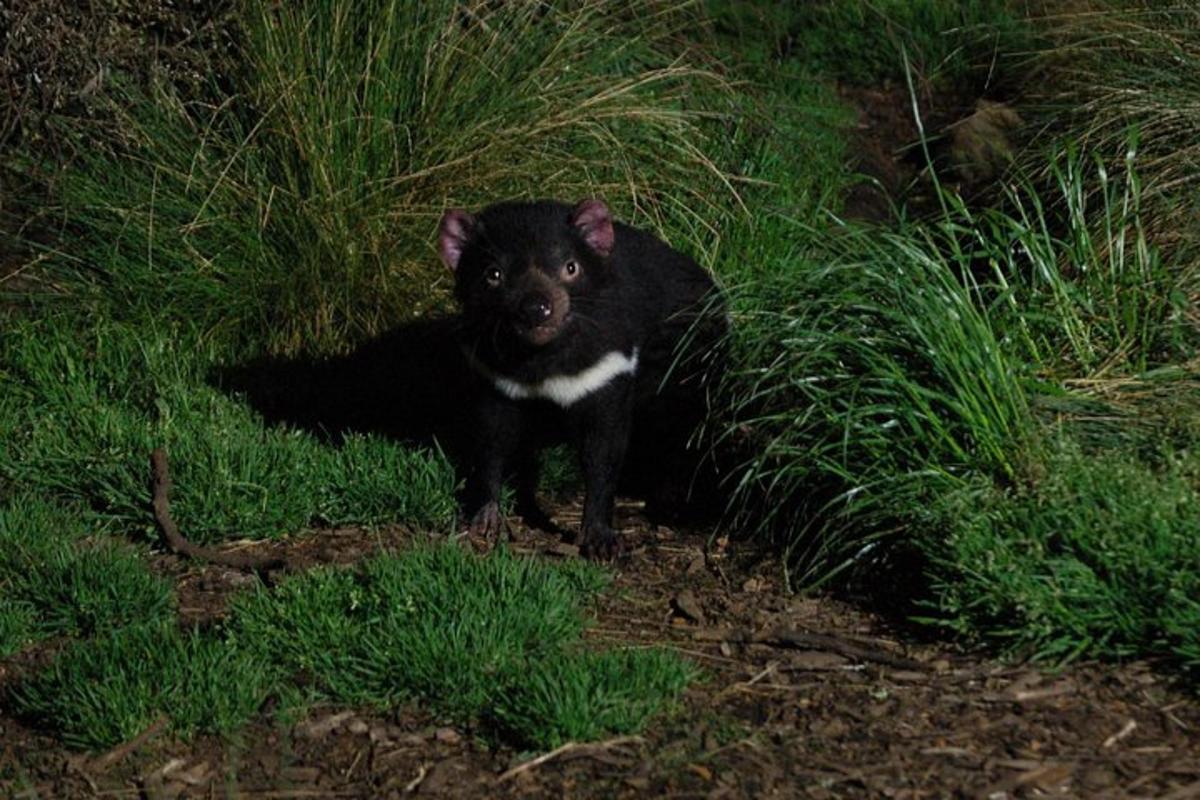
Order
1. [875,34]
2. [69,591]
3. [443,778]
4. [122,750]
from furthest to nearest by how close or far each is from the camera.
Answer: [875,34]
[69,591]
[122,750]
[443,778]

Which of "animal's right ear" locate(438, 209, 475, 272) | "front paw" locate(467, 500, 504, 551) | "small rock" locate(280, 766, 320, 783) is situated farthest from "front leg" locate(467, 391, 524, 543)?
"small rock" locate(280, 766, 320, 783)

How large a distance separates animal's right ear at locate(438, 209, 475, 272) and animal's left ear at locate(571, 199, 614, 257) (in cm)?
28

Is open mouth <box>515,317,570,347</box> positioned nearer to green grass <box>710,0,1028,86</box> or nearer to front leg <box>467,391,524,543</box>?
front leg <box>467,391,524,543</box>

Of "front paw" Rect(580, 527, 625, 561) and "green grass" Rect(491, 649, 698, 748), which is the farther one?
"front paw" Rect(580, 527, 625, 561)

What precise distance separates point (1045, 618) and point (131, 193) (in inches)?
145

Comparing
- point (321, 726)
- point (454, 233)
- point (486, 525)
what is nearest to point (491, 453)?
point (486, 525)

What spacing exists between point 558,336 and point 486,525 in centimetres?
59

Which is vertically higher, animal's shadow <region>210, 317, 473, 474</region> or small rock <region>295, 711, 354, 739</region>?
animal's shadow <region>210, 317, 473, 474</region>

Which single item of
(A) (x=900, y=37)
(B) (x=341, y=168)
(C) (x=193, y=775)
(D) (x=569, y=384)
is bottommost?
(C) (x=193, y=775)

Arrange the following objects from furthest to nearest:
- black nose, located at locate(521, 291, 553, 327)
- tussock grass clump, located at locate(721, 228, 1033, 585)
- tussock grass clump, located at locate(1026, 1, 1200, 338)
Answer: tussock grass clump, located at locate(1026, 1, 1200, 338) < black nose, located at locate(521, 291, 553, 327) < tussock grass clump, located at locate(721, 228, 1033, 585)

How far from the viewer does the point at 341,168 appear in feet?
18.6

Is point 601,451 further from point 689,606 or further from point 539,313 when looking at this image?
point 689,606

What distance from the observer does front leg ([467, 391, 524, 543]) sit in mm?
4633

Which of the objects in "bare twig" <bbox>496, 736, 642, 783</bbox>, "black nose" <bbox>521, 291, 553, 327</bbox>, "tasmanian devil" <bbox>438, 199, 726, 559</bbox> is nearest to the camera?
"bare twig" <bbox>496, 736, 642, 783</bbox>
